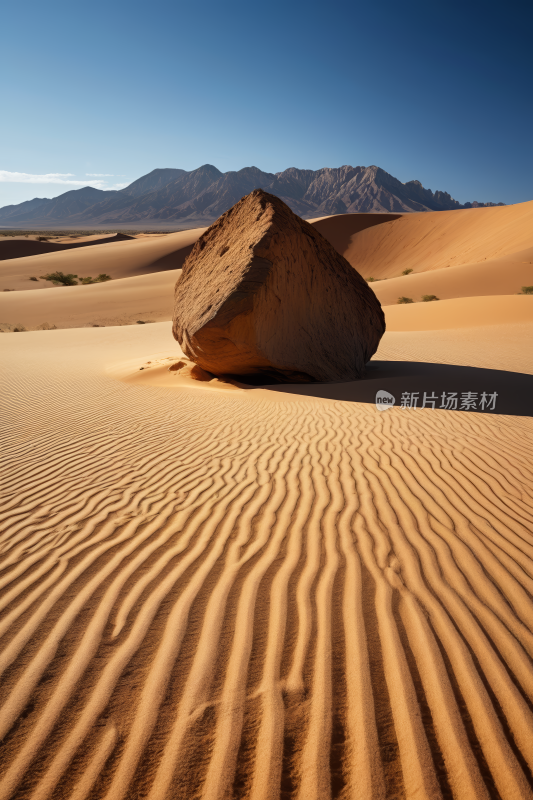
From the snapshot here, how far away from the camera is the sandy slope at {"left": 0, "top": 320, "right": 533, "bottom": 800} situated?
5.85ft

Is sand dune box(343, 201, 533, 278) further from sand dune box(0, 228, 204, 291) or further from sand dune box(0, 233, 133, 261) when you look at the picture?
sand dune box(0, 233, 133, 261)

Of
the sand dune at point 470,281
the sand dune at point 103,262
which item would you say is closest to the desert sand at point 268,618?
the sand dune at point 470,281

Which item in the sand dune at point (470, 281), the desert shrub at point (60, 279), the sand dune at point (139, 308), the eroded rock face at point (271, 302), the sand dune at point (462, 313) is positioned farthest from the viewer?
the desert shrub at point (60, 279)

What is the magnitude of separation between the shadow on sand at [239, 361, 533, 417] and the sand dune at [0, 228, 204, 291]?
128 ft

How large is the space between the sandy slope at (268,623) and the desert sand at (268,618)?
0.04 ft

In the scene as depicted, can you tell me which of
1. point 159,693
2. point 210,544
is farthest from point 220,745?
point 210,544

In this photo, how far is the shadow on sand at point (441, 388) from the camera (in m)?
8.45

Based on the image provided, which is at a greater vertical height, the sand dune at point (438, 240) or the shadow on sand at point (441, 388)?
the sand dune at point (438, 240)

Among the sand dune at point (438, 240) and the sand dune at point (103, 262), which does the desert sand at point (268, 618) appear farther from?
the sand dune at point (103, 262)

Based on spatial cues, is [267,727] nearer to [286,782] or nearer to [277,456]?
[286,782]

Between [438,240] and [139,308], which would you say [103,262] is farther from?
[438,240]

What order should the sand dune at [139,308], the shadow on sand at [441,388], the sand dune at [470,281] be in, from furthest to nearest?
the sand dune at [470,281] < the sand dune at [139,308] < the shadow on sand at [441,388]

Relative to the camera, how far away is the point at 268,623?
100 inches

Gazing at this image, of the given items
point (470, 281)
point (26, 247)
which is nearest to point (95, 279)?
point (26, 247)
